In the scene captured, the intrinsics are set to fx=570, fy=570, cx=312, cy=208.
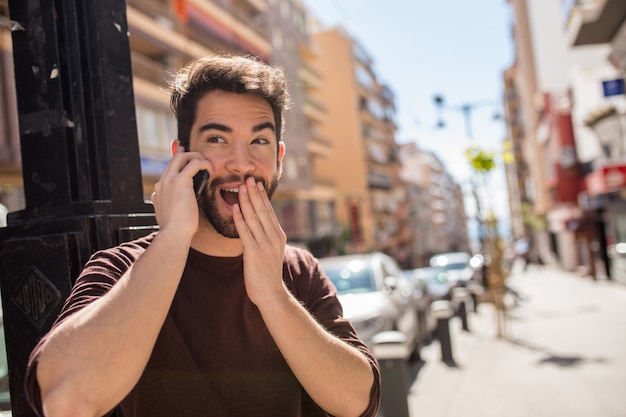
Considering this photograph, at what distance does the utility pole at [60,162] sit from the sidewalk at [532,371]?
4072mm

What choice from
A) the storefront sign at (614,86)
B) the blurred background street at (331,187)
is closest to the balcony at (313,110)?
the blurred background street at (331,187)

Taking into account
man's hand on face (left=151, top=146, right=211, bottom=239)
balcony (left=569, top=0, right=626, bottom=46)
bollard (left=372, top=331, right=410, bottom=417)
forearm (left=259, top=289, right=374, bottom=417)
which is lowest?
bollard (left=372, top=331, right=410, bottom=417)

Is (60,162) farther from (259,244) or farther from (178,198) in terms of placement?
(259,244)

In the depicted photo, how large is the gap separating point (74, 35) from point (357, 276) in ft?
24.9

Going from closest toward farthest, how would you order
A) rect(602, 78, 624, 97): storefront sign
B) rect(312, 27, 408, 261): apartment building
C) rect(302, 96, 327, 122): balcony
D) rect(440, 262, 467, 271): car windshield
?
1. rect(602, 78, 624, 97): storefront sign
2. rect(440, 262, 467, 271): car windshield
3. rect(302, 96, 327, 122): balcony
4. rect(312, 27, 408, 261): apartment building

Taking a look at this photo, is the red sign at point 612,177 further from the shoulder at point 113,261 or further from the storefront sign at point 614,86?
the shoulder at point 113,261

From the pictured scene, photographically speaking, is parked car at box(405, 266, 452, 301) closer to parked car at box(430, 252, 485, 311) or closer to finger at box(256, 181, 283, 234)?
parked car at box(430, 252, 485, 311)

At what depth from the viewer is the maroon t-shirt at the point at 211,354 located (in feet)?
5.52

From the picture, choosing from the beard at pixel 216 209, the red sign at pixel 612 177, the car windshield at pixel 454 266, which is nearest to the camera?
the beard at pixel 216 209

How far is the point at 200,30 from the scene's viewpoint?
95.7ft

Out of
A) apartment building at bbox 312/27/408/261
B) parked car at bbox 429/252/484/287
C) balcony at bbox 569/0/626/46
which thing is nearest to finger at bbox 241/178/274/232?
balcony at bbox 569/0/626/46

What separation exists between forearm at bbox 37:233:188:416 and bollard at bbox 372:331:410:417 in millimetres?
3596

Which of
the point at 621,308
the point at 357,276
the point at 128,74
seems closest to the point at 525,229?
the point at 621,308

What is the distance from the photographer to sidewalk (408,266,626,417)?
19.2ft
